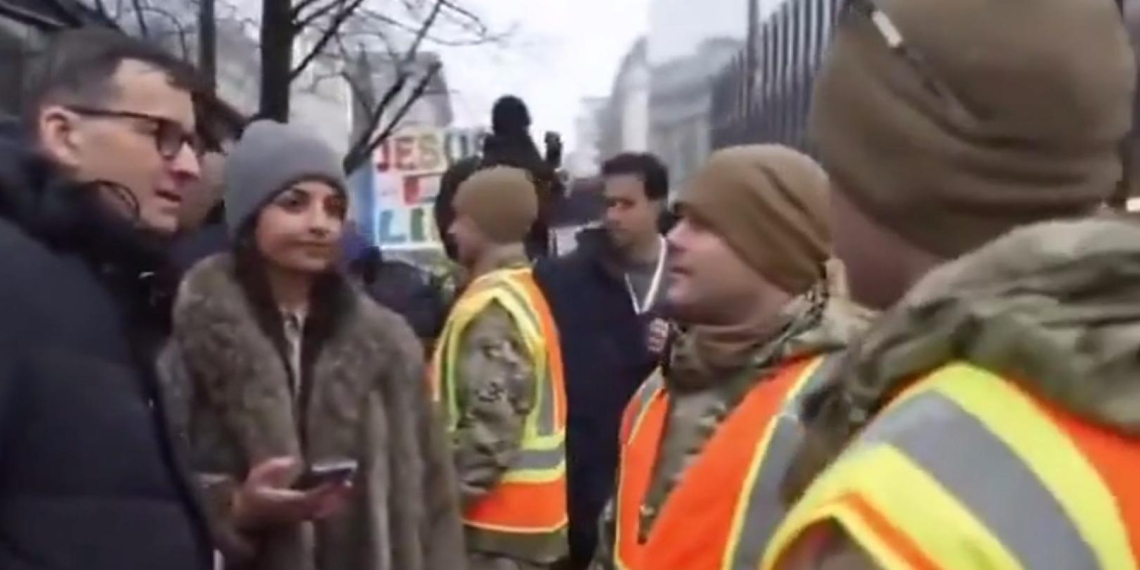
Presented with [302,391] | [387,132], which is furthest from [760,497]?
[387,132]

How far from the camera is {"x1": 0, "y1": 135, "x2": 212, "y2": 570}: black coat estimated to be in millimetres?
3004

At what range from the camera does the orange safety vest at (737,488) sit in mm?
2980

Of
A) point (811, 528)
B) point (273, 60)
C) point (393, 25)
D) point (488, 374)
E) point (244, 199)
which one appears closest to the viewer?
point (811, 528)

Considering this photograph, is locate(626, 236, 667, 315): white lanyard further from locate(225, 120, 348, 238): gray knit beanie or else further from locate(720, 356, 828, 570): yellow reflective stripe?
locate(720, 356, 828, 570): yellow reflective stripe

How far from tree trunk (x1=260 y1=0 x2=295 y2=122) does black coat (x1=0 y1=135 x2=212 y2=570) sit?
11.4m

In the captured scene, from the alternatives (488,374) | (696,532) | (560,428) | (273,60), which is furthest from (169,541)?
(273,60)

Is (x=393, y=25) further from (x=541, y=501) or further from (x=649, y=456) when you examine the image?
(x=649, y=456)

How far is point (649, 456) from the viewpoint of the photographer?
140 inches

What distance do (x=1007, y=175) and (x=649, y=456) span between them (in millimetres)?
1913

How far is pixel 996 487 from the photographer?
1.44 metres

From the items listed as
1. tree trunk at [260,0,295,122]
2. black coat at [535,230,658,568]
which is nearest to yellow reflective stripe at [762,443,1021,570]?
black coat at [535,230,658,568]

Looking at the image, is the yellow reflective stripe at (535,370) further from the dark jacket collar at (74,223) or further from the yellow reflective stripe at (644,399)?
the dark jacket collar at (74,223)

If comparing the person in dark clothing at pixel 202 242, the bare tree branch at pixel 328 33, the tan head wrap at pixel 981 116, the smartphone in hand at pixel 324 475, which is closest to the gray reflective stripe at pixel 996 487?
the tan head wrap at pixel 981 116

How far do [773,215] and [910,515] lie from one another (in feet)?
7.04
